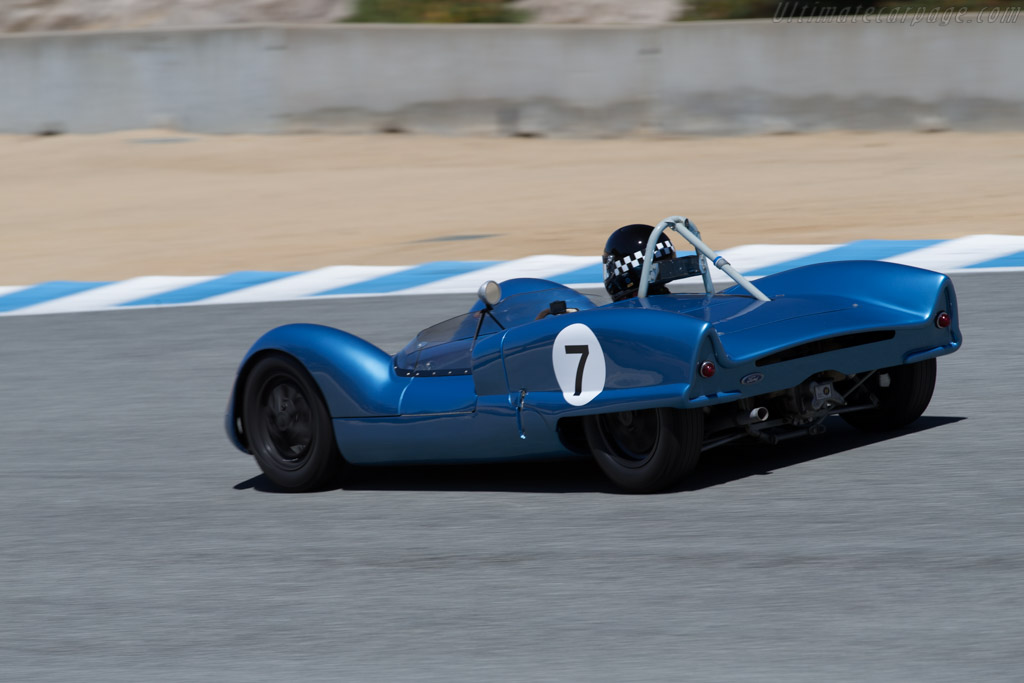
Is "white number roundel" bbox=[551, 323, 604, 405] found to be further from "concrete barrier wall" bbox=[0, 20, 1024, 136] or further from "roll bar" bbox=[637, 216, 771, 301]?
"concrete barrier wall" bbox=[0, 20, 1024, 136]

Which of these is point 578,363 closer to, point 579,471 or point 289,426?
point 579,471

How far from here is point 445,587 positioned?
449 cm

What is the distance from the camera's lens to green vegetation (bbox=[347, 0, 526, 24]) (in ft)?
67.6

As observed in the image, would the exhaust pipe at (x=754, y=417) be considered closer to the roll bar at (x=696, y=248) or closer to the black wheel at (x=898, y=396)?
the roll bar at (x=696, y=248)

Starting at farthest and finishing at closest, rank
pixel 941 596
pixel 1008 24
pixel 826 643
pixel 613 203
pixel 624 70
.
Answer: pixel 624 70, pixel 1008 24, pixel 613 203, pixel 941 596, pixel 826 643

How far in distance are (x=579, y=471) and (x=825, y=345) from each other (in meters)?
1.06

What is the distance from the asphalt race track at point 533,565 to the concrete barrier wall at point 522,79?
31.6 feet

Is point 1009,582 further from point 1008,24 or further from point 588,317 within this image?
point 1008,24

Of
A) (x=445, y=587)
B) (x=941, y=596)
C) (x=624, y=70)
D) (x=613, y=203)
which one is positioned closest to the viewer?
(x=941, y=596)

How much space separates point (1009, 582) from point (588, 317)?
170cm

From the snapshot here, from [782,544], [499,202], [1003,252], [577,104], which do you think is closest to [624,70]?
[577,104]

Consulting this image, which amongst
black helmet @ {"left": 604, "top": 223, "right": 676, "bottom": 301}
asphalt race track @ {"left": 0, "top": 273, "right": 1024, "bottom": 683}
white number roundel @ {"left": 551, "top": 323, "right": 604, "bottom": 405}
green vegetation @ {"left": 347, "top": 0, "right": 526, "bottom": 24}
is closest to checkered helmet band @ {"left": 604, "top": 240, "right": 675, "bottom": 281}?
black helmet @ {"left": 604, "top": 223, "right": 676, "bottom": 301}

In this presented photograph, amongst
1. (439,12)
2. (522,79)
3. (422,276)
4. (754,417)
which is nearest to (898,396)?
(754,417)

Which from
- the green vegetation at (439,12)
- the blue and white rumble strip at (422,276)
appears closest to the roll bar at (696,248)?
the blue and white rumble strip at (422,276)
